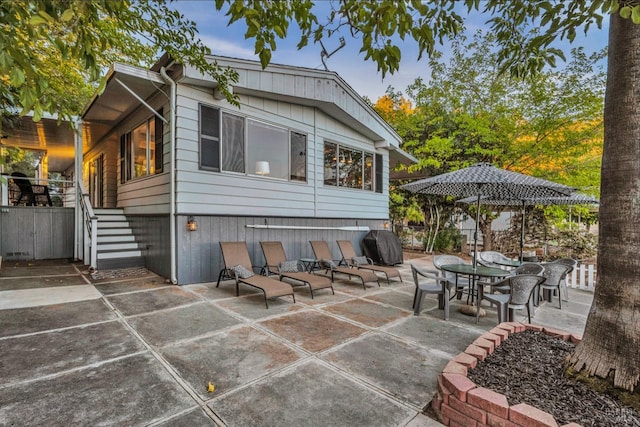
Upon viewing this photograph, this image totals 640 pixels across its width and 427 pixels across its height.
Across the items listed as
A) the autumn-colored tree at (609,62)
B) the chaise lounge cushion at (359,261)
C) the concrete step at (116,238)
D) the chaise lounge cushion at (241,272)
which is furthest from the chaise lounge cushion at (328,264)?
the concrete step at (116,238)

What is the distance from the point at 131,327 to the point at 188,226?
2.62m

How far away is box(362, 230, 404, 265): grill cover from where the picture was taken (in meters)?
9.41

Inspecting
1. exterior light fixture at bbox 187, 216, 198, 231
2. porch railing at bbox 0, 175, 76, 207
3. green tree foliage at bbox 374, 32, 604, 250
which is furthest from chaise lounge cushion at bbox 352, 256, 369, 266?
porch railing at bbox 0, 175, 76, 207

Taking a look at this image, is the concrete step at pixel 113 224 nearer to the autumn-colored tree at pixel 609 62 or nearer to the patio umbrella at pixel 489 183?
the autumn-colored tree at pixel 609 62

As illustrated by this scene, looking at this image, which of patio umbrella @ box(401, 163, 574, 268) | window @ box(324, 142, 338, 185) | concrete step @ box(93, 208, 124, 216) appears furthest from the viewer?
Result: window @ box(324, 142, 338, 185)

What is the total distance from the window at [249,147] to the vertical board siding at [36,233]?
554 cm

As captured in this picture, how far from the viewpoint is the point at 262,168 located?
293 inches

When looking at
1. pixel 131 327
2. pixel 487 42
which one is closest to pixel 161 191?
pixel 131 327

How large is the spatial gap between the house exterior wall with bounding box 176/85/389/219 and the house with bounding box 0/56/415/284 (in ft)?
0.09

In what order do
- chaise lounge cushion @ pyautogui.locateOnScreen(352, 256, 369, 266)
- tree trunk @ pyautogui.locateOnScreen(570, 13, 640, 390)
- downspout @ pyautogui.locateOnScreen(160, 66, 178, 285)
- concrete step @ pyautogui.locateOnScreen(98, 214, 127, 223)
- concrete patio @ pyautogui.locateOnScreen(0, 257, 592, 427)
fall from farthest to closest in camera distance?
concrete step @ pyautogui.locateOnScreen(98, 214, 127, 223) < chaise lounge cushion @ pyautogui.locateOnScreen(352, 256, 369, 266) < downspout @ pyautogui.locateOnScreen(160, 66, 178, 285) < concrete patio @ pyautogui.locateOnScreen(0, 257, 592, 427) < tree trunk @ pyautogui.locateOnScreen(570, 13, 640, 390)

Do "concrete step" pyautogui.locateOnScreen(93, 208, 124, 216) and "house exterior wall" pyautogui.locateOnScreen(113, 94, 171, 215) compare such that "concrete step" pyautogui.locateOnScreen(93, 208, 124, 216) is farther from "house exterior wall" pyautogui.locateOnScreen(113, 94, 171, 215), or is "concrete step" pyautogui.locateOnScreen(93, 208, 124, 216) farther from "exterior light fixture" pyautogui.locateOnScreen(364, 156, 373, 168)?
"exterior light fixture" pyautogui.locateOnScreen(364, 156, 373, 168)

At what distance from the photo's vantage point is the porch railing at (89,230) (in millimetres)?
6766

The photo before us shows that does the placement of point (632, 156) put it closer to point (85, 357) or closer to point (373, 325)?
point (373, 325)

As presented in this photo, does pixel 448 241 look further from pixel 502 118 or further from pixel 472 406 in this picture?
pixel 472 406
